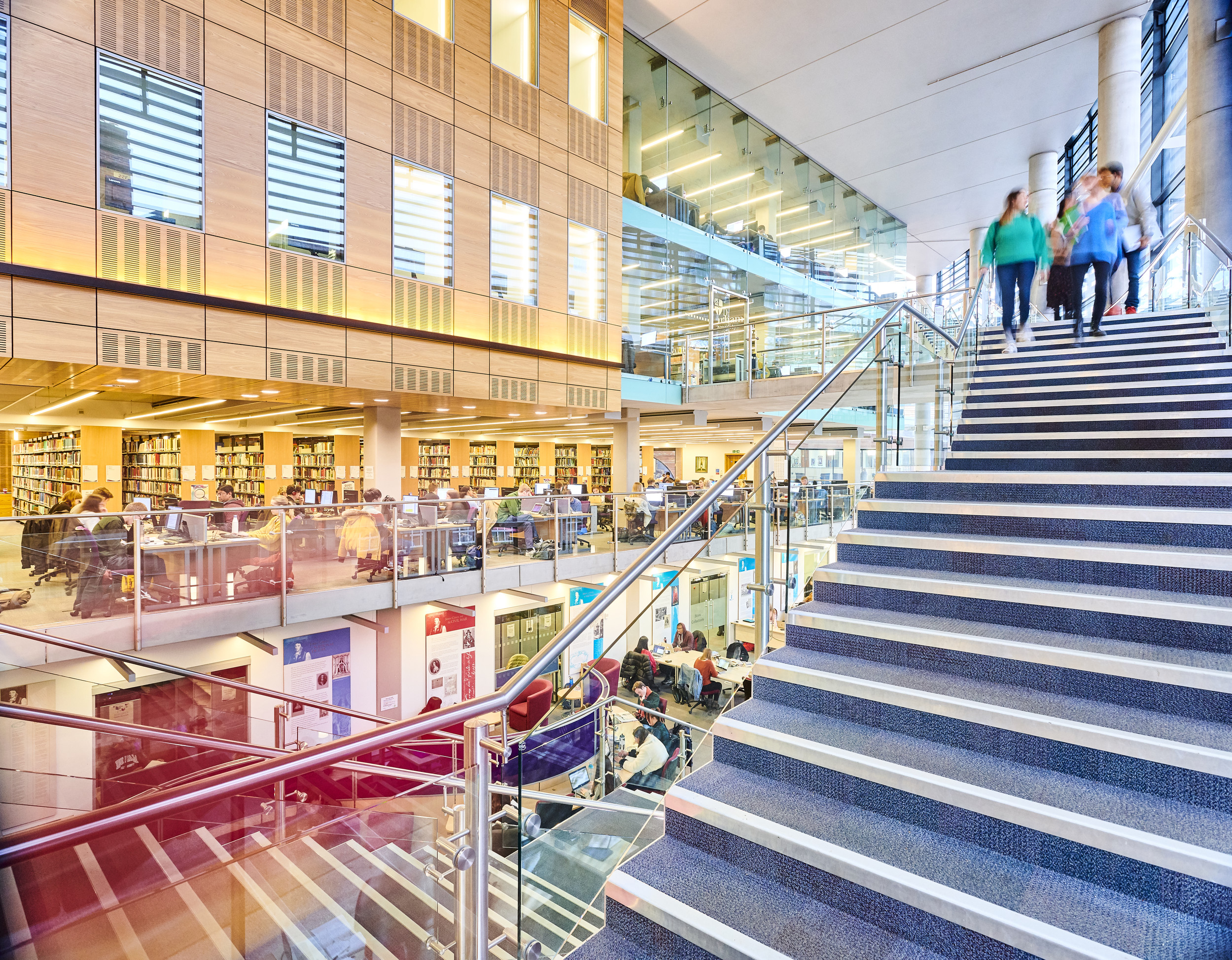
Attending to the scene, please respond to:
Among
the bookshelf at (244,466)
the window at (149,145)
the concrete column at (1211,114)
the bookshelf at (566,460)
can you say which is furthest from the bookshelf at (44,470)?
the concrete column at (1211,114)

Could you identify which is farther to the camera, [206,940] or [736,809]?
[736,809]

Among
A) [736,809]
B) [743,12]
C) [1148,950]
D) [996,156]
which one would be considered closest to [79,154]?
[736,809]

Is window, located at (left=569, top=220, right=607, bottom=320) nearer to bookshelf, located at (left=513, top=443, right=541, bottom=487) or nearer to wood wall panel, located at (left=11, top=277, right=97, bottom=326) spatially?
wood wall panel, located at (left=11, top=277, right=97, bottom=326)

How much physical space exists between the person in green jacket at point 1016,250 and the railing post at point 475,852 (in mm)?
5844

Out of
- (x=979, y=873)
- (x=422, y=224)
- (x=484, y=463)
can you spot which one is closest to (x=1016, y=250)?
(x=979, y=873)

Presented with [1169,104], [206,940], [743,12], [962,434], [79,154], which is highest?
[743,12]

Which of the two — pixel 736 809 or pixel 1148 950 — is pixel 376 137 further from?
pixel 1148 950

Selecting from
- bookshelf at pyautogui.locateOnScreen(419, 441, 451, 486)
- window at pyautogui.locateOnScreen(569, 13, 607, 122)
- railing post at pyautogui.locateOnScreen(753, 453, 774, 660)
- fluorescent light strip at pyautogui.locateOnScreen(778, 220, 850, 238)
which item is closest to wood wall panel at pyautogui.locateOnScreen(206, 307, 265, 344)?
railing post at pyautogui.locateOnScreen(753, 453, 774, 660)

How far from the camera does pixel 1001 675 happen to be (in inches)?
92.0

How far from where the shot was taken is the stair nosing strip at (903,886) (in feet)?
4.79

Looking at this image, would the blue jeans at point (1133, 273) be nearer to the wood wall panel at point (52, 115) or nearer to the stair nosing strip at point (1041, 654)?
the stair nosing strip at point (1041, 654)

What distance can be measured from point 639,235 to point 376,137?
6.06 m

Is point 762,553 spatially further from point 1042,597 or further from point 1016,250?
point 1016,250

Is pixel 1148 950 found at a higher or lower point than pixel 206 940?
higher
